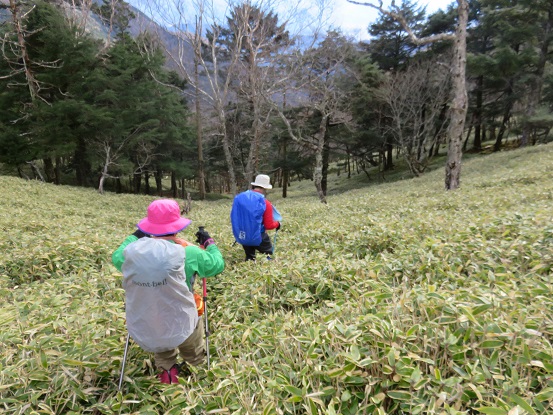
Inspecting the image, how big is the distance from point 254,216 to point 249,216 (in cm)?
10

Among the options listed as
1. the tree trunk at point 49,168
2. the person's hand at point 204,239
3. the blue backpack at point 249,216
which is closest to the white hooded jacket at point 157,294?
the person's hand at point 204,239

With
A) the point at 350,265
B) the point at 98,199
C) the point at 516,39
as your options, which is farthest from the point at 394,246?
the point at 516,39

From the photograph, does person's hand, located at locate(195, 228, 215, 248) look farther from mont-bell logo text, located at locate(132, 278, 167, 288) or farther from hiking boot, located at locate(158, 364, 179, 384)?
hiking boot, located at locate(158, 364, 179, 384)

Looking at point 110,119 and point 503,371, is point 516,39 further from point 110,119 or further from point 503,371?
point 110,119

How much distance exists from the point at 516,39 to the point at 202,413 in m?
31.7

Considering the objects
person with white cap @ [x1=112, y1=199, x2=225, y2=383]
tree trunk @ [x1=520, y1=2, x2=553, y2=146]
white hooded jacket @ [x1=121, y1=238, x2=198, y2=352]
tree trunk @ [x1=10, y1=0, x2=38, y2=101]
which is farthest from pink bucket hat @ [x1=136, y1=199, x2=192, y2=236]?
tree trunk @ [x1=520, y1=2, x2=553, y2=146]

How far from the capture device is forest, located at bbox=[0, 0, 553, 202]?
18094mm

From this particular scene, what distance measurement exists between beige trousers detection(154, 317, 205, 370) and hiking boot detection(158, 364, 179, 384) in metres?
0.04

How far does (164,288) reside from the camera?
8.28 ft

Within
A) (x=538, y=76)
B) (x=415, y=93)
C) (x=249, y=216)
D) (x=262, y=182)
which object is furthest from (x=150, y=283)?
(x=538, y=76)

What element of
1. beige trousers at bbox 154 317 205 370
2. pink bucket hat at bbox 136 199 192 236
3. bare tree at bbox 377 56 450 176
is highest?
bare tree at bbox 377 56 450 176

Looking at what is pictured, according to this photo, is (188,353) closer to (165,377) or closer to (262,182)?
(165,377)

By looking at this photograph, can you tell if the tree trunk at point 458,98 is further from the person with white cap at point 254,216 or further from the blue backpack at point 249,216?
the blue backpack at point 249,216

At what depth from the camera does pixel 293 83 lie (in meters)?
20.2
